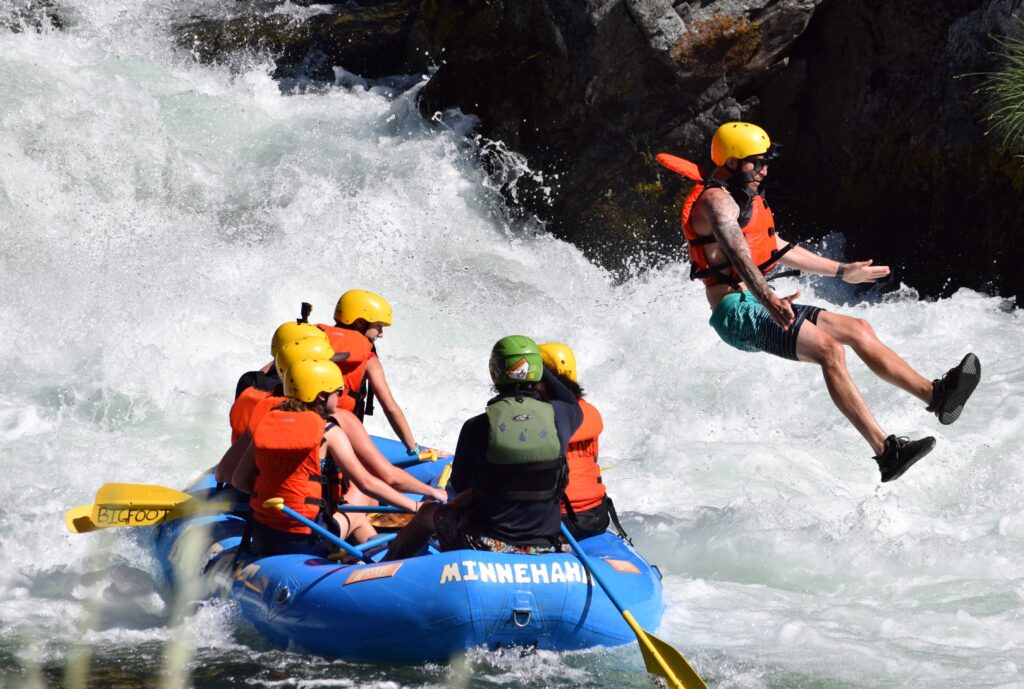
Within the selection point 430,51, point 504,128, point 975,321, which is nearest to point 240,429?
point 975,321

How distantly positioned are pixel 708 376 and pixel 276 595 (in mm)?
5900

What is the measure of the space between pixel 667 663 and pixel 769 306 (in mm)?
1938

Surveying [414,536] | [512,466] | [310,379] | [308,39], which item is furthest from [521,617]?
[308,39]

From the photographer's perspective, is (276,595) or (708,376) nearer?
(276,595)

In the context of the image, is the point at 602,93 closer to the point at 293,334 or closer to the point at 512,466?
the point at 293,334

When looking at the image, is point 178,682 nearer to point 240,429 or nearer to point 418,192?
point 240,429

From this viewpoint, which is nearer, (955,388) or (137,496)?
(955,388)

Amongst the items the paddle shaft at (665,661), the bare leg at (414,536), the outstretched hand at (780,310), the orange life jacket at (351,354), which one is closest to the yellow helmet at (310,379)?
the bare leg at (414,536)

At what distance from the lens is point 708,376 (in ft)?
35.2

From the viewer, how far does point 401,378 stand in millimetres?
10773

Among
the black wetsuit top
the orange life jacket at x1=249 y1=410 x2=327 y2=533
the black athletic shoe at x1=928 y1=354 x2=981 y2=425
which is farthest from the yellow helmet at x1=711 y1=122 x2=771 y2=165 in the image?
the orange life jacket at x1=249 y1=410 x2=327 y2=533

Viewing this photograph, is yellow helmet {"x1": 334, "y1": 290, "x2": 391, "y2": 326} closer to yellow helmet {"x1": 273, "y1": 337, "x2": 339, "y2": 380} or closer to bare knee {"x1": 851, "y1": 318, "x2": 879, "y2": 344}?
yellow helmet {"x1": 273, "y1": 337, "x2": 339, "y2": 380}

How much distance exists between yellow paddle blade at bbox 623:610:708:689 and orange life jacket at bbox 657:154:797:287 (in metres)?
2.23

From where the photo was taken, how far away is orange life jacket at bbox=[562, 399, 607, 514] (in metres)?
5.86
